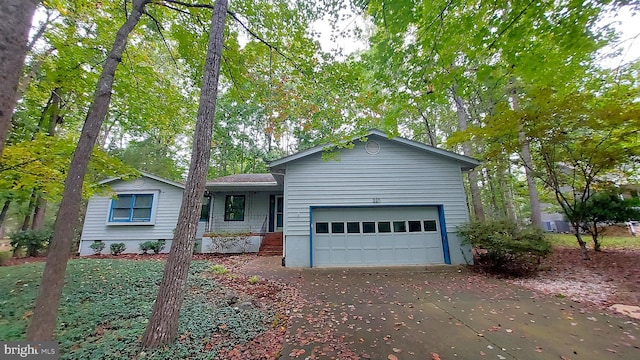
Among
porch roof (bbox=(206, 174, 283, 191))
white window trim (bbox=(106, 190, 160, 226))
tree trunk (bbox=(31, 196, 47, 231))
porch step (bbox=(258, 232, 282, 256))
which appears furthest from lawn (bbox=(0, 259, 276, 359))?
tree trunk (bbox=(31, 196, 47, 231))

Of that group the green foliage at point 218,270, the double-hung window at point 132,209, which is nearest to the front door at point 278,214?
the green foliage at point 218,270

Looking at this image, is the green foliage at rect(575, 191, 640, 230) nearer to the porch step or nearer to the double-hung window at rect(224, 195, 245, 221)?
the porch step

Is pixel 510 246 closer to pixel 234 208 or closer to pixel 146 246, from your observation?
pixel 234 208

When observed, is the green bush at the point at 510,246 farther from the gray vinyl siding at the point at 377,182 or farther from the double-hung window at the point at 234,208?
A: the double-hung window at the point at 234,208

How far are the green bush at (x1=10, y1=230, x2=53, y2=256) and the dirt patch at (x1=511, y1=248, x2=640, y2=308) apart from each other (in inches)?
708

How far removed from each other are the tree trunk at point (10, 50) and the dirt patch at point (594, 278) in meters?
8.51

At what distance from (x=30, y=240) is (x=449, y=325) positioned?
16.1m

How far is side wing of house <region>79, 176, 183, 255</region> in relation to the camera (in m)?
11.8

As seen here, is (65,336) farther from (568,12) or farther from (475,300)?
(568,12)

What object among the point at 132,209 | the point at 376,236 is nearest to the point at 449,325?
the point at 376,236

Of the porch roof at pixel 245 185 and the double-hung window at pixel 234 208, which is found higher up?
the porch roof at pixel 245 185

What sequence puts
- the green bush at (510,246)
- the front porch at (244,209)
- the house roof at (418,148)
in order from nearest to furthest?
the green bush at (510,246), the house roof at (418,148), the front porch at (244,209)

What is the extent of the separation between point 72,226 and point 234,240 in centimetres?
875

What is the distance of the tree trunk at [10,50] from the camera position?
4.98ft
